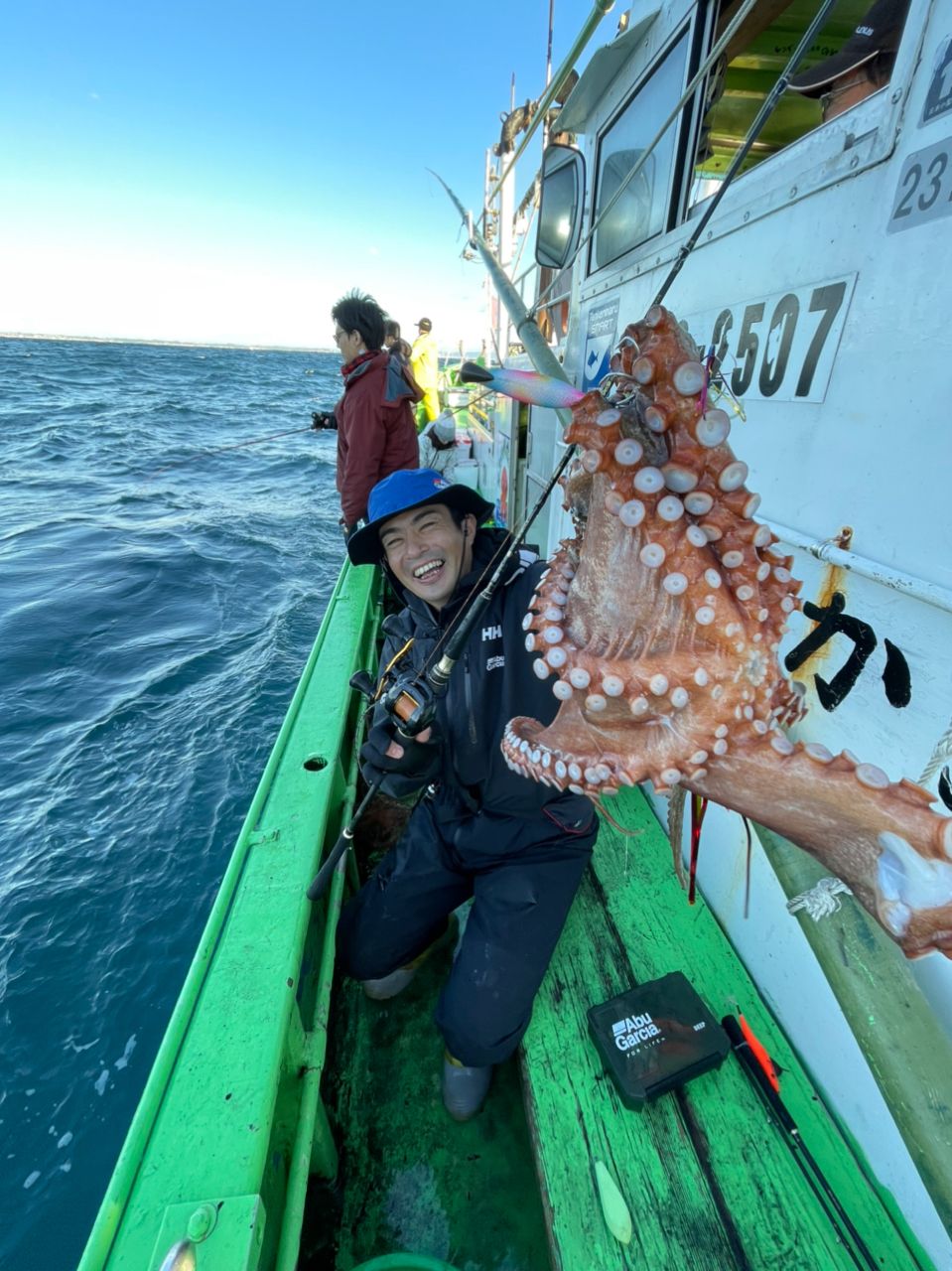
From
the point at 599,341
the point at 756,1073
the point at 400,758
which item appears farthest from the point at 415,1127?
the point at 599,341

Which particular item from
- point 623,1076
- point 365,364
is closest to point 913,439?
point 623,1076

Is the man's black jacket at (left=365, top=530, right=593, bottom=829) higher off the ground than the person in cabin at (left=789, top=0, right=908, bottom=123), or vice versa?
the person in cabin at (left=789, top=0, right=908, bottom=123)

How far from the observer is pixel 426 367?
42.5 feet

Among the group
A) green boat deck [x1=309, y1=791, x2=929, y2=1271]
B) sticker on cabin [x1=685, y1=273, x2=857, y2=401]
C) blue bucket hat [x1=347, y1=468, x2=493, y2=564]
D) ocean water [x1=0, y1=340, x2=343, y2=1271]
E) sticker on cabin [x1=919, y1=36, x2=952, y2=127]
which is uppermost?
sticker on cabin [x1=919, y1=36, x2=952, y2=127]

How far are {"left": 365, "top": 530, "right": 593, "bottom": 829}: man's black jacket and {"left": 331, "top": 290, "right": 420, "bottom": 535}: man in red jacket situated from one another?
2.64m

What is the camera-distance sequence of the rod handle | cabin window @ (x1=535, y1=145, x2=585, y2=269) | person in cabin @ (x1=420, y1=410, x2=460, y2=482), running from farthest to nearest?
person in cabin @ (x1=420, y1=410, x2=460, y2=482), cabin window @ (x1=535, y1=145, x2=585, y2=269), the rod handle

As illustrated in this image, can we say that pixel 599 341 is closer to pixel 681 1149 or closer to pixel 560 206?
pixel 560 206

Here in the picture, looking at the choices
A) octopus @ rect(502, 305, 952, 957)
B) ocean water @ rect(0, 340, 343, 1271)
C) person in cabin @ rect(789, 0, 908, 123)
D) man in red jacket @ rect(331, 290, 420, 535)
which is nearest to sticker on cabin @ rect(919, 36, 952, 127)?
person in cabin @ rect(789, 0, 908, 123)

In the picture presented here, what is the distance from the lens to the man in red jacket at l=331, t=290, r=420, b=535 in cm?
480

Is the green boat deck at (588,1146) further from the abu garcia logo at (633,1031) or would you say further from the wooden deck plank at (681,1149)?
the abu garcia logo at (633,1031)

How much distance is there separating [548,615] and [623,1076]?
1.91 meters

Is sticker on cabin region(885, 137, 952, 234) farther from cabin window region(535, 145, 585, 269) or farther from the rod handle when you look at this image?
cabin window region(535, 145, 585, 269)

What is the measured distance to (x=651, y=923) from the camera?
2789 millimetres

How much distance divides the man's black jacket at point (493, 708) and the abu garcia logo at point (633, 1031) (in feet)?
2.45
